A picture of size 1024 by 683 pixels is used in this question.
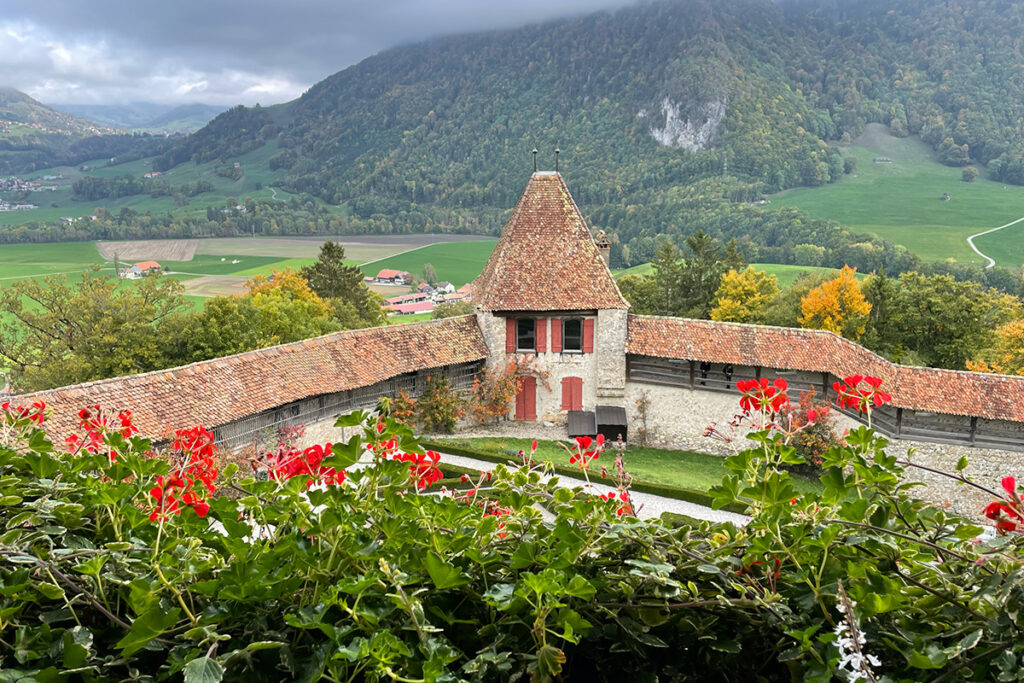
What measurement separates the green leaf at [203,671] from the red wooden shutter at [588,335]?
23471 millimetres

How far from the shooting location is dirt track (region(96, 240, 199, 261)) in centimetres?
9962

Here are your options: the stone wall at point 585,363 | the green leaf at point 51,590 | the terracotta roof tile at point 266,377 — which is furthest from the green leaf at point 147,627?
the stone wall at point 585,363

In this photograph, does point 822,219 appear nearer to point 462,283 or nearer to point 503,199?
point 462,283

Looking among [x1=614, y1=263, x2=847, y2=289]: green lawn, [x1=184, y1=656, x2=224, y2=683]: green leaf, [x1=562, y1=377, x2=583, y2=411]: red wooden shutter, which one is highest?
[x1=184, y1=656, x2=224, y2=683]: green leaf

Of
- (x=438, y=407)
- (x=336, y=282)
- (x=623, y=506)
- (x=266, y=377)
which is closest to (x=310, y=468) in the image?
(x=623, y=506)

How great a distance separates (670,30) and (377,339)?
160437 millimetres

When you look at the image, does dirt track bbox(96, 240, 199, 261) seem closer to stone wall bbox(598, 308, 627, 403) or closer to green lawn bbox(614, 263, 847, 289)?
green lawn bbox(614, 263, 847, 289)

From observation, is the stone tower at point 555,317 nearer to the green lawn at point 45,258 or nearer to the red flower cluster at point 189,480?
the red flower cluster at point 189,480

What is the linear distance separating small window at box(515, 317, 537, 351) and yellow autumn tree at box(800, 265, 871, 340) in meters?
20.1

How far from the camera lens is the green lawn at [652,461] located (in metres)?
21.2

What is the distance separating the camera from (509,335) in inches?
1006

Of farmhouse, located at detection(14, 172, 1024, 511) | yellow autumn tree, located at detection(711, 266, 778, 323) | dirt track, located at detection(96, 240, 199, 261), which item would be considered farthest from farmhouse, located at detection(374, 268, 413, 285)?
farmhouse, located at detection(14, 172, 1024, 511)

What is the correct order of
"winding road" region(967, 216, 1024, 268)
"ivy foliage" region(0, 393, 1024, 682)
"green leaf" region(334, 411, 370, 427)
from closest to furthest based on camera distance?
"ivy foliage" region(0, 393, 1024, 682), "green leaf" region(334, 411, 370, 427), "winding road" region(967, 216, 1024, 268)

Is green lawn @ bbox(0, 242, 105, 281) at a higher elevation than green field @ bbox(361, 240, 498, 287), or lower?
higher
